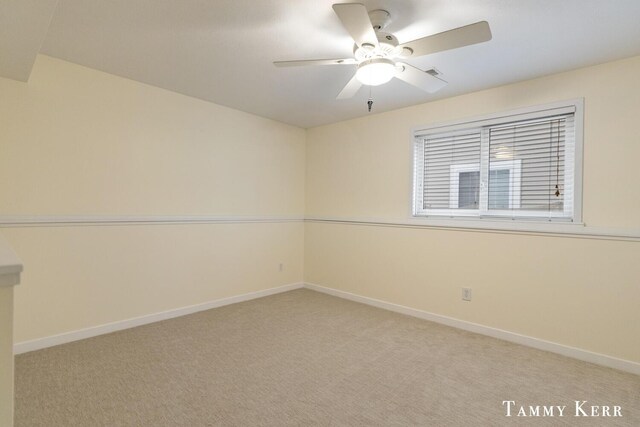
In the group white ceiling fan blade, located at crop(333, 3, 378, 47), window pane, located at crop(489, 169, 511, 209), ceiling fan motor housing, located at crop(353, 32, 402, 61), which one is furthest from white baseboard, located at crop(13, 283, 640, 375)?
white ceiling fan blade, located at crop(333, 3, 378, 47)

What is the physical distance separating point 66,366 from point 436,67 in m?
3.47

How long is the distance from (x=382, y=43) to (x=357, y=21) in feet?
1.26

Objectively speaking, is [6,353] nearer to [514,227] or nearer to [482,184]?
[514,227]

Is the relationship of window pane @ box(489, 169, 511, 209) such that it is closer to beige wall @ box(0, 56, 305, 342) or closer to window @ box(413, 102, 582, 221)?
window @ box(413, 102, 582, 221)

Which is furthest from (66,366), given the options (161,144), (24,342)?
(161,144)

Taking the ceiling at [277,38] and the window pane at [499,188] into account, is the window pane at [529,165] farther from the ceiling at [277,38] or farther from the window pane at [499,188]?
the ceiling at [277,38]

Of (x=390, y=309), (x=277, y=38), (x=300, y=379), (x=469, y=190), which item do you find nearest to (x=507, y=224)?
(x=469, y=190)

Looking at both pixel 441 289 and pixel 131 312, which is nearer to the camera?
pixel 131 312

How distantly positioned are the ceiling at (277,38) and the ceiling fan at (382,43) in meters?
0.14

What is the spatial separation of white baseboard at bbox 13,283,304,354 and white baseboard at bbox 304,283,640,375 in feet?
4.56

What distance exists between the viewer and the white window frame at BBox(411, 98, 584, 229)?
8.32 feet

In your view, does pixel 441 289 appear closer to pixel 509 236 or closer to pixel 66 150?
A: pixel 509 236

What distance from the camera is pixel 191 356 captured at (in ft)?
7.99

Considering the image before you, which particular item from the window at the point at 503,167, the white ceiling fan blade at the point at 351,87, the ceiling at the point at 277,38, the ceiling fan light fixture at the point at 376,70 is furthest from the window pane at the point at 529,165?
the ceiling fan light fixture at the point at 376,70
